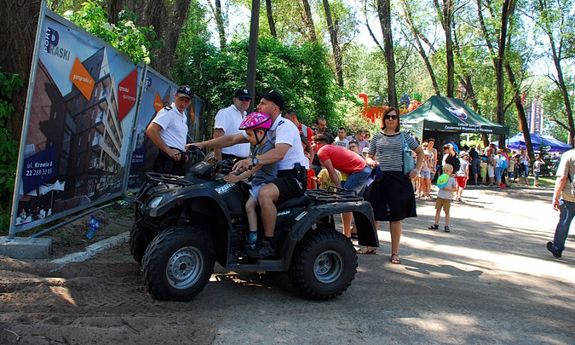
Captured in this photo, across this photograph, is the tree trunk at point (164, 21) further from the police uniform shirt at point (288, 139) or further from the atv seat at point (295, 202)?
the atv seat at point (295, 202)

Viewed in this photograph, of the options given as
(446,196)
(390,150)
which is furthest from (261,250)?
(446,196)

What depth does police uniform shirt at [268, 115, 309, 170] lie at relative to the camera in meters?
4.90

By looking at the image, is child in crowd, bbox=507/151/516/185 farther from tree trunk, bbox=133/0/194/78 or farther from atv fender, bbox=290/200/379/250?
atv fender, bbox=290/200/379/250

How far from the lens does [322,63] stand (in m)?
17.3

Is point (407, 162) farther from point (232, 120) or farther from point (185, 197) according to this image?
point (185, 197)

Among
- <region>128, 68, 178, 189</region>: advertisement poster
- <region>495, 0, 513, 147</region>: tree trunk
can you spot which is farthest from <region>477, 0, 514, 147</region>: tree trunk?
<region>128, 68, 178, 189</region>: advertisement poster

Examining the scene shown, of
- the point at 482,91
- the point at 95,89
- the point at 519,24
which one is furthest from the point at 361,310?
the point at 482,91

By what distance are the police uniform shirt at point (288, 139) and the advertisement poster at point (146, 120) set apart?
3.92m

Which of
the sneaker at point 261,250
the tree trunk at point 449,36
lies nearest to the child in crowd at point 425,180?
the sneaker at point 261,250

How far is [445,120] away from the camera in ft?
74.7

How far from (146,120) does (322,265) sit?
194 inches

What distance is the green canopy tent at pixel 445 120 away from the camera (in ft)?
73.7

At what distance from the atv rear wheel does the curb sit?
0.69 meters

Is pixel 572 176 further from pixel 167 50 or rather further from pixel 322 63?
pixel 322 63
